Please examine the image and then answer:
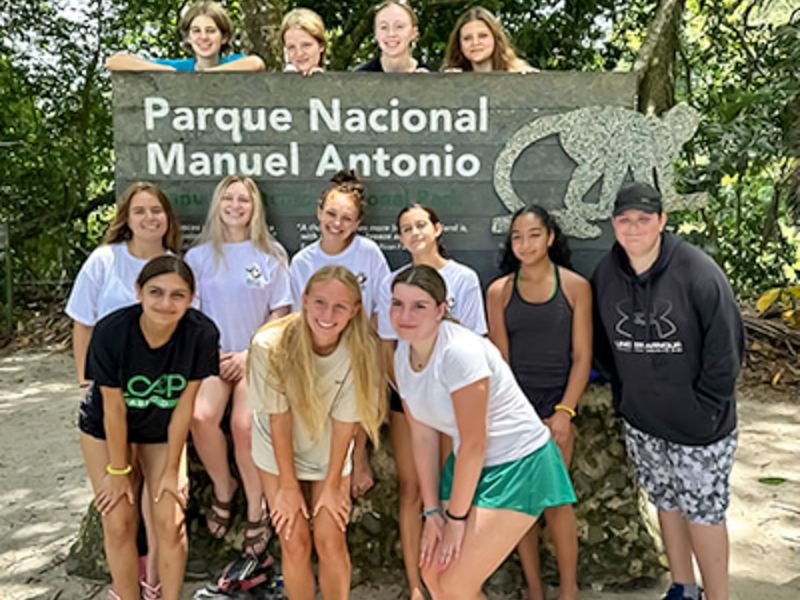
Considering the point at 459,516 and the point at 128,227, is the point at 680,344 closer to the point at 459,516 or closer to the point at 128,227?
the point at 459,516

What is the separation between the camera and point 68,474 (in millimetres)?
5461

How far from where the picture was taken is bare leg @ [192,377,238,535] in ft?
11.5

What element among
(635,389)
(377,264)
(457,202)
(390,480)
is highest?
(457,202)

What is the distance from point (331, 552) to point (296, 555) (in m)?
0.13

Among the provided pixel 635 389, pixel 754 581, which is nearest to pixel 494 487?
pixel 635 389

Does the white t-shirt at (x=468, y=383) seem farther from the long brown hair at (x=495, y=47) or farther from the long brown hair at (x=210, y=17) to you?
the long brown hair at (x=210, y=17)

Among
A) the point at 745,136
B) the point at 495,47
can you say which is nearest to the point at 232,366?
the point at 495,47

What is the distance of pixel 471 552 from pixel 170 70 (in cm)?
267

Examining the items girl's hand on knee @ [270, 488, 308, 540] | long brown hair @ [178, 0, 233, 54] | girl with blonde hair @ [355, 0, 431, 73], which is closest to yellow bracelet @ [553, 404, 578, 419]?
girl's hand on knee @ [270, 488, 308, 540]

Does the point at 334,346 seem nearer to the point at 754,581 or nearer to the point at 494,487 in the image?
the point at 494,487

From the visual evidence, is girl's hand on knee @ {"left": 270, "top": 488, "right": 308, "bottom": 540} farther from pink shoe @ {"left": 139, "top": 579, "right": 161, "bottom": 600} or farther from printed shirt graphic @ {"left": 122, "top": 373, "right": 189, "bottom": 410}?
pink shoe @ {"left": 139, "top": 579, "right": 161, "bottom": 600}

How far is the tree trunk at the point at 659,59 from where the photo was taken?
695 centimetres

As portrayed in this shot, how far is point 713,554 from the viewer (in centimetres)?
316

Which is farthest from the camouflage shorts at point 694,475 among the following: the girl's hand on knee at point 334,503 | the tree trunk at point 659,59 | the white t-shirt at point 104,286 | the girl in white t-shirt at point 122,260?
the tree trunk at point 659,59
